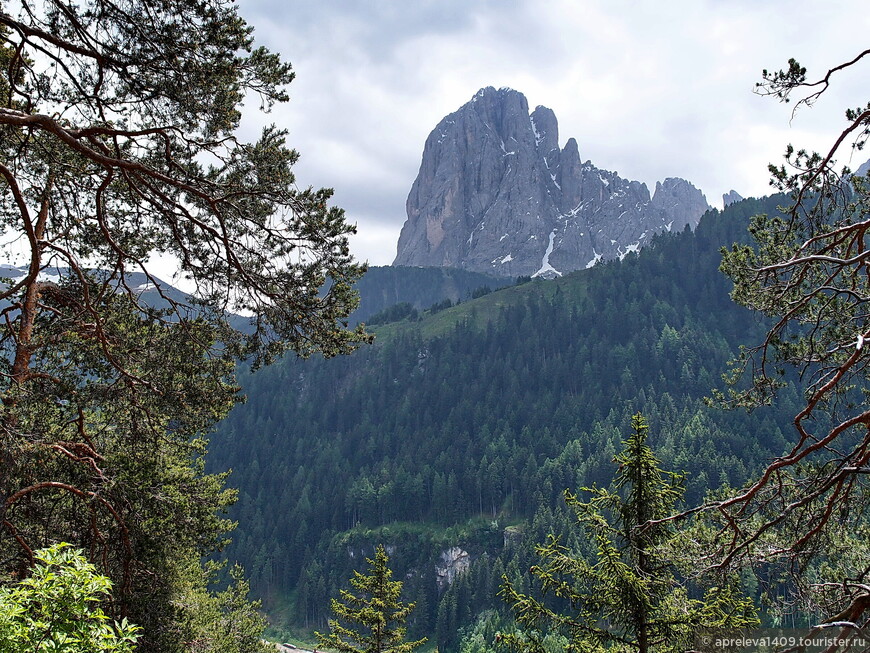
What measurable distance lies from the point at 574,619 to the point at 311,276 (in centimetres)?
700

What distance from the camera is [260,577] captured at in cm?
10962

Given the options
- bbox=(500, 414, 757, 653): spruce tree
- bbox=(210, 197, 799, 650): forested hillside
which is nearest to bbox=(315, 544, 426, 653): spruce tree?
bbox=(500, 414, 757, 653): spruce tree

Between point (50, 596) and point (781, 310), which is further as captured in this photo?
point (781, 310)

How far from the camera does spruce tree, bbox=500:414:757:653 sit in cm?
895

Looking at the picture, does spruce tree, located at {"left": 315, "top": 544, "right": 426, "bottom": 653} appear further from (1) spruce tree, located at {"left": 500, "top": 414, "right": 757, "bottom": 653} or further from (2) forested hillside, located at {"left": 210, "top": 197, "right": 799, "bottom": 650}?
(2) forested hillside, located at {"left": 210, "top": 197, "right": 799, "bottom": 650}

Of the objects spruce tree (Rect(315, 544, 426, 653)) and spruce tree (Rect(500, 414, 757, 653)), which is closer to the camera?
spruce tree (Rect(500, 414, 757, 653))

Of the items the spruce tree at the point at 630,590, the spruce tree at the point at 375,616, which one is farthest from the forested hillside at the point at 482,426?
the spruce tree at the point at 630,590

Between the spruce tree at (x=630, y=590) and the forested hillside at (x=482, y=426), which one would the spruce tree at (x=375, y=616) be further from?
the forested hillside at (x=482, y=426)

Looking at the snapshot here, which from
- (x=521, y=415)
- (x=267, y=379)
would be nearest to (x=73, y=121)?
(x=521, y=415)

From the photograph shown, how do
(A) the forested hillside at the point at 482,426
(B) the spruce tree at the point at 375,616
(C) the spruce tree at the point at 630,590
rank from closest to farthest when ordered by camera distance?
(C) the spruce tree at the point at 630,590 < (B) the spruce tree at the point at 375,616 < (A) the forested hillside at the point at 482,426

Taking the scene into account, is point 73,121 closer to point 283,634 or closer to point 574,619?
point 574,619

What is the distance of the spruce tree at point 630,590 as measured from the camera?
8953mm

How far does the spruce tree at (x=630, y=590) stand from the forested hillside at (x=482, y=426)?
69.8 meters

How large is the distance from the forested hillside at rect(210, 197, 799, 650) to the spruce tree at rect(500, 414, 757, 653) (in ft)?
229
